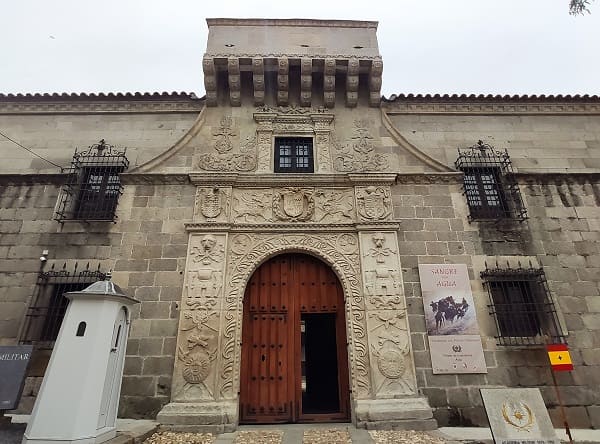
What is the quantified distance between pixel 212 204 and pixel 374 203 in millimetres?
3597

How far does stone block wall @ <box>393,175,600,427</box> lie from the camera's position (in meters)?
6.06

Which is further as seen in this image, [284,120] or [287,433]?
[284,120]

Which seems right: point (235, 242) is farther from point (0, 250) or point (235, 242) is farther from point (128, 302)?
point (0, 250)

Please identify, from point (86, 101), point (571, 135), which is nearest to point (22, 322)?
point (86, 101)

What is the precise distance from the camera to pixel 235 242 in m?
6.96

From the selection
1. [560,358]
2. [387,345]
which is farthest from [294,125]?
[560,358]

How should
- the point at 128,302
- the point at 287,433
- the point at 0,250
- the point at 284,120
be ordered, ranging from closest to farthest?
the point at 128,302 < the point at 287,433 < the point at 0,250 < the point at 284,120

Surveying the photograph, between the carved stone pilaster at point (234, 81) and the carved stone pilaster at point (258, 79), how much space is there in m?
0.40

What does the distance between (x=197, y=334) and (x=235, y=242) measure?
1.94 m

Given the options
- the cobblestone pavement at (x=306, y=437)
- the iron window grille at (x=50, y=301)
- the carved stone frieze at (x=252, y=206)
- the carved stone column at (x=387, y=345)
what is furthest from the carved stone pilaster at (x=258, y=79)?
the cobblestone pavement at (x=306, y=437)

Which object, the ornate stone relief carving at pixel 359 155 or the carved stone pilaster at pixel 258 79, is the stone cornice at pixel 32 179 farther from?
the ornate stone relief carving at pixel 359 155

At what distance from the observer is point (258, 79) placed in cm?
827

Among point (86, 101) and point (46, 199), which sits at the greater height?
point (86, 101)

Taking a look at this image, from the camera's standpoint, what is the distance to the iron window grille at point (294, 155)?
7922 mm
